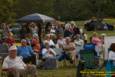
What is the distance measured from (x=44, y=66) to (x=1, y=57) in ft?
6.20

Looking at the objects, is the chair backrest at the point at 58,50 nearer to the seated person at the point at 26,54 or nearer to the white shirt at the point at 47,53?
the white shirt at the point at 47,53

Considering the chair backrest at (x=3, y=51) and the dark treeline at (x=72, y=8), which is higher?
the dark treeline at (x=72, y=8)

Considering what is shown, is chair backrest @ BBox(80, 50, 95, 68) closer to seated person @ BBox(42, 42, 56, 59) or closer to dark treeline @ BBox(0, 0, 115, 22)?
seated person @ BBox(42, 42, 56, 59)

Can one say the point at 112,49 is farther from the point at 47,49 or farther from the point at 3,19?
the point at 3,19

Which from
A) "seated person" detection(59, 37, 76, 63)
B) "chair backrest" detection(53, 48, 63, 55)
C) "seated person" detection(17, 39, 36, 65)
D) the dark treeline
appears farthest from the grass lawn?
the dark treeline

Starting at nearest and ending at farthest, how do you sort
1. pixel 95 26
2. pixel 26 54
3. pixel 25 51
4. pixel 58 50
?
pixel 26 54, pixel 25 51, pixel 58 50, pixel 95 26

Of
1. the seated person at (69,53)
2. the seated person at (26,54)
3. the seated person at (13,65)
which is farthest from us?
the seated person at (69,53)

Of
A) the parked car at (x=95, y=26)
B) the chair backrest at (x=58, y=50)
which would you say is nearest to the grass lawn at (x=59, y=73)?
the chair backrest at (x=58, y=50)

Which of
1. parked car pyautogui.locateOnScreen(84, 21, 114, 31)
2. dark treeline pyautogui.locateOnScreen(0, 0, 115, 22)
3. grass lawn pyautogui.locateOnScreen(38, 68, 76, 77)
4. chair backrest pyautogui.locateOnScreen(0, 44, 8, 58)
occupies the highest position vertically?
dark treeline pyautogui.locateOnScreen(0, 0, 115, 22)

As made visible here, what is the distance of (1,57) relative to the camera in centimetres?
1719

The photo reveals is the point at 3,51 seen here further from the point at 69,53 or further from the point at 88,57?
the point at 88,57

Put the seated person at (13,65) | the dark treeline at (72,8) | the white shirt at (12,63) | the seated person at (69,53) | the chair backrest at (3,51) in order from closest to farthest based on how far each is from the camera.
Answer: the seated person at (13,65), the white shirt at (12,63), the chair backrest at (3,51), the seated person at (69,53), the dark treeline at (72,8)

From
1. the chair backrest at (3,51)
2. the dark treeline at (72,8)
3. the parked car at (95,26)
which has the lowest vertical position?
the parked car at (95,26)

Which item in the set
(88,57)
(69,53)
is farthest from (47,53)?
(88,57)
